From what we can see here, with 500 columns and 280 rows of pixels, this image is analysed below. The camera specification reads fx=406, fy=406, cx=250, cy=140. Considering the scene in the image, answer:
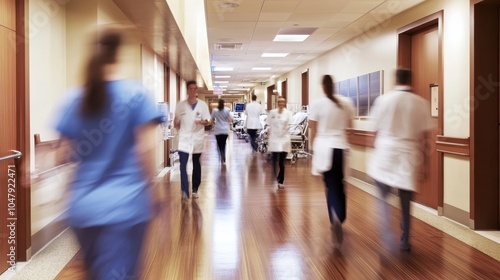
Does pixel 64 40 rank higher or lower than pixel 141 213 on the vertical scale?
higher

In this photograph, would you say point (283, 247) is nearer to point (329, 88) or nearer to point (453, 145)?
point (329, 88)

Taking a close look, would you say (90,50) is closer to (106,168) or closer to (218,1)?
(106,168)

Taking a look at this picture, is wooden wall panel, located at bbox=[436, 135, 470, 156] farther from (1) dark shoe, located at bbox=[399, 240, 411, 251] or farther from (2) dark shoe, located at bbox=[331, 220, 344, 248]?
(2) dark shoe, located at bbox=[331, 220, 344, 248]

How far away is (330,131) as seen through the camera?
3.76m

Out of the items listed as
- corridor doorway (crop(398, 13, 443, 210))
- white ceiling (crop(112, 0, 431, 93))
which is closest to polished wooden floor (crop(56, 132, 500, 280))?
corridor doorway (crop(398, 13, 443, 210))

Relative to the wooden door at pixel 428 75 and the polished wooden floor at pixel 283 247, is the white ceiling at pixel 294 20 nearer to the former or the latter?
the wooden door at pixel 428 75

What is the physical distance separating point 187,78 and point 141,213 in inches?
539

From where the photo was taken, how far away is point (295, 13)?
6613 mm

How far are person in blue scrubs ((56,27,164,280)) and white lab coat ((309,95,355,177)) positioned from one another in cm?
240

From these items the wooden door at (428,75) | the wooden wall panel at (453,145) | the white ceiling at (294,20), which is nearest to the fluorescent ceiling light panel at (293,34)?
the white ceiling at (294,20)

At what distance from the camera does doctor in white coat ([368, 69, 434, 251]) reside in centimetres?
339

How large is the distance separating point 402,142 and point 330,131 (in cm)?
65

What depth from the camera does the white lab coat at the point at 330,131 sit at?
3.74 metres

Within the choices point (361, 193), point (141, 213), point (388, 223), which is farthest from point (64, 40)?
point (361, 193)
